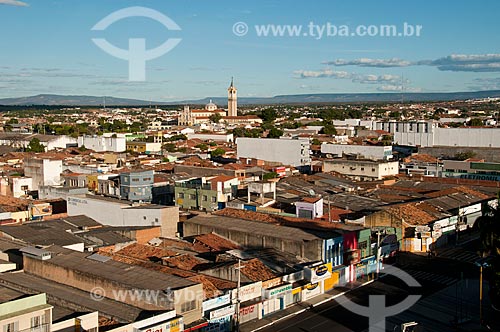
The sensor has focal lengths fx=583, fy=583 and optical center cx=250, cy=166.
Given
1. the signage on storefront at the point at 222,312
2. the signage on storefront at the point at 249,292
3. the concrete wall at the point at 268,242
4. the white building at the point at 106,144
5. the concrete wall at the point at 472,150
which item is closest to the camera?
the signage on storefront at the point at 222,312

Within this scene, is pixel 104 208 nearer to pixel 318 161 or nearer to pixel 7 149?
pixel 318 161

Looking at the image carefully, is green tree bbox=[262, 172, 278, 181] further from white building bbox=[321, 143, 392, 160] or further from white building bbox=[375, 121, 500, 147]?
white building bbox=[375, 121, 500, 147]

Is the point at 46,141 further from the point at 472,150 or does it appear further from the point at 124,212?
the point at 472,150

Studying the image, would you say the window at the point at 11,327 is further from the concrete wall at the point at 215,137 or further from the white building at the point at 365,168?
the concrete wall at the point at 215,137

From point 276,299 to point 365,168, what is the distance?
23527 millimetres

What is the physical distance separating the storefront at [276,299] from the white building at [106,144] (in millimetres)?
41525

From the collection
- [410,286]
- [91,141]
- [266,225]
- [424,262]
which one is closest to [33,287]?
[266,225]

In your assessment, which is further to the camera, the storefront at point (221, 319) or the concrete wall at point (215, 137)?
the concrete wall at point (215, 137)

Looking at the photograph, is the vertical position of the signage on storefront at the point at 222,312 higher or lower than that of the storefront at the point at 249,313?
higher

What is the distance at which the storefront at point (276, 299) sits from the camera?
16484mm

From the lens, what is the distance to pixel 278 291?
55.4 feet

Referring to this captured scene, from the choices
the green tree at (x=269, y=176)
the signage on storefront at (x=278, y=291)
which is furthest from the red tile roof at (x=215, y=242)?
the green tree at (x=269, y=176)

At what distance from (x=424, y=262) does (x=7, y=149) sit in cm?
4700

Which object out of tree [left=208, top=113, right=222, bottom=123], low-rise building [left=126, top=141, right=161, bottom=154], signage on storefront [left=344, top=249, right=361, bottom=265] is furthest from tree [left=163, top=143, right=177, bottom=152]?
tree [left=208, top=113, right=222, bottom=123]
